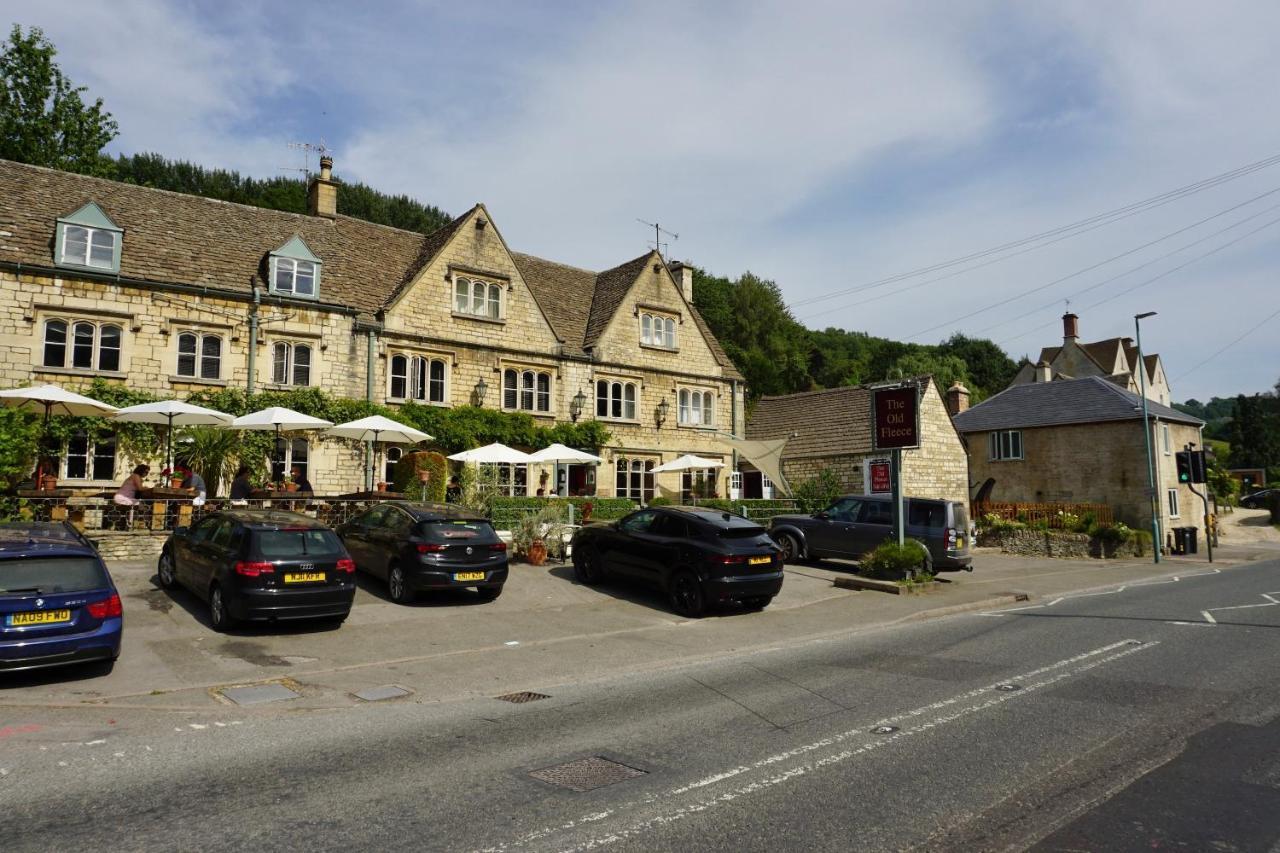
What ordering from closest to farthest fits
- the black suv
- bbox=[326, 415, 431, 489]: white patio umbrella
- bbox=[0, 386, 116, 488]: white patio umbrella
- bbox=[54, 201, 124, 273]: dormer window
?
1. bbox=[0, 386, 116, 488]: white patio umbrella
2. the black suv
3. bbox=[326, 415, 431, 489]: white patio umbrella
4. bbox=[54, 201, 124, 273]: dormer window

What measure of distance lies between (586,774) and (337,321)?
21.9 m

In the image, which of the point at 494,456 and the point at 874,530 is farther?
the point at 494,456

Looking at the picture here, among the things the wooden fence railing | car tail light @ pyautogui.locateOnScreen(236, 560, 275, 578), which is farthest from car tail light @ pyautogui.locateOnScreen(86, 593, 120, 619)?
the wooden fence railing

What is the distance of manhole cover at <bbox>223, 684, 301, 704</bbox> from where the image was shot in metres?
8.19

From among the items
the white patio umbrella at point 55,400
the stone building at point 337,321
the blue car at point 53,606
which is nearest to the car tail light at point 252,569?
the blue car at point 53,606

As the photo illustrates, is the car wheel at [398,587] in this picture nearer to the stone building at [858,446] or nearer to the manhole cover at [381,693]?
the manhole cover at [381,693]

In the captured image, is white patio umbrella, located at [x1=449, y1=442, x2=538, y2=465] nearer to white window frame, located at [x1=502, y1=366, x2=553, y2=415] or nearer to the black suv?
white window frame, located at [x1=502, y1=366, x2=553, y2=415]

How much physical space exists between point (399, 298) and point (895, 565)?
17.9 m

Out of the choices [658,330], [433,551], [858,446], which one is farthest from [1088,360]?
[433,551]

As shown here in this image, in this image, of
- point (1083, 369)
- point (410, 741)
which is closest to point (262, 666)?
point (410, 741)

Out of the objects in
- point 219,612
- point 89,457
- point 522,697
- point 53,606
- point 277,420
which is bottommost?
point 522,697

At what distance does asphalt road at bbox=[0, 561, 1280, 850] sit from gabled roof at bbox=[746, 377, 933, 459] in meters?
23.3

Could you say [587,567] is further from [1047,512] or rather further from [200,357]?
[1047,512]

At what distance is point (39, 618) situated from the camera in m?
8.25
